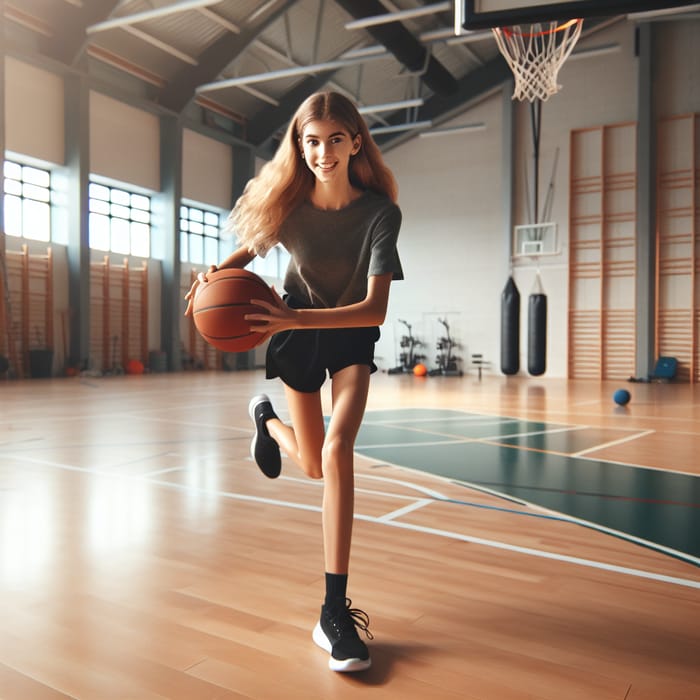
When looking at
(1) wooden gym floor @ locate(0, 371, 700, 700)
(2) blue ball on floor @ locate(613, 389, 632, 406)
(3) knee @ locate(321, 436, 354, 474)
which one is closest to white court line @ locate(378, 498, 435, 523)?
(1) wooden gym floor @ locate(0, 371, 700, 700)

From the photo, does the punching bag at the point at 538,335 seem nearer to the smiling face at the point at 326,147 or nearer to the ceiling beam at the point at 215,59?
the ceiling beam at the point at 215,59

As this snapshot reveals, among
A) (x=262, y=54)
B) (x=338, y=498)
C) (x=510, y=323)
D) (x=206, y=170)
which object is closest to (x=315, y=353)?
(x=338, y=498)

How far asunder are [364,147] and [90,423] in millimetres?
5014

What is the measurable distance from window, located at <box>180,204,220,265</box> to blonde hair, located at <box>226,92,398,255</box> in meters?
15.4

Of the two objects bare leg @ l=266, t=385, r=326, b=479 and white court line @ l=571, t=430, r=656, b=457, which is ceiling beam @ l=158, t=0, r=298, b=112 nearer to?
white court line @ l=571, t=430, r=656, b=457

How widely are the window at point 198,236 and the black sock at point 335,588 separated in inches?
628

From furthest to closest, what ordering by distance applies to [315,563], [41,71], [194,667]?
[41,71] < [315,563] < [194,667]

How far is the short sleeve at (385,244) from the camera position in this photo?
6.45 ft

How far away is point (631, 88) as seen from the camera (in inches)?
600

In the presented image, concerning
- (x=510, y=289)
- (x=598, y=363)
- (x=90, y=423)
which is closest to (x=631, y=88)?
(x=598, y=363)

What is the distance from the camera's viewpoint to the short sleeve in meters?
1.97

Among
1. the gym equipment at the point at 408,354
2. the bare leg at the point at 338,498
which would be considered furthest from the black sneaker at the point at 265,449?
the gym equipment at the point at 408,354

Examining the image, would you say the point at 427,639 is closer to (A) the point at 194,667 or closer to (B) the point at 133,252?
(A) the point at 194,667

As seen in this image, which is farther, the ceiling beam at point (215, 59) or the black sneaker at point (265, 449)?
the ceiling beam at point (215, 59)
